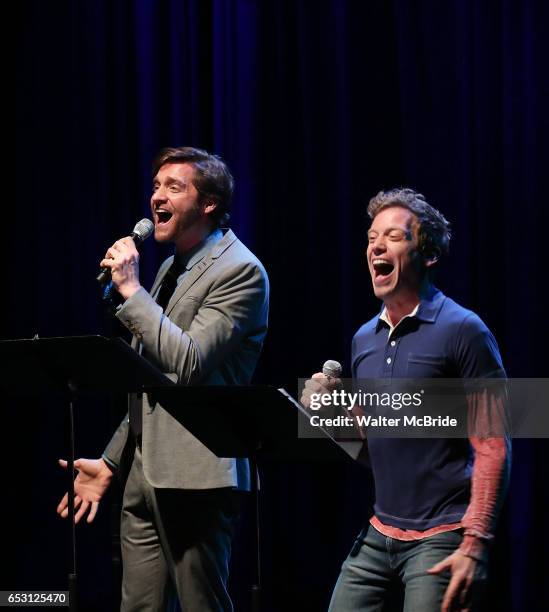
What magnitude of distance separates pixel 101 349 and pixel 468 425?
2.97 ft

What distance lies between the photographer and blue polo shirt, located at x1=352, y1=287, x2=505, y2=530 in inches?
88.6

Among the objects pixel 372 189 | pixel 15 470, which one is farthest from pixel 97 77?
pixel 15 470

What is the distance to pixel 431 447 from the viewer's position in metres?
2.29

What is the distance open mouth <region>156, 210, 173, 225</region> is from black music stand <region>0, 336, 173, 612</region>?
68 cm

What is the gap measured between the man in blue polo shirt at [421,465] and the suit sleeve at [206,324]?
0.41 m

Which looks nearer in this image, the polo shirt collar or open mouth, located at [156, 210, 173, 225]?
the polo shirt collar

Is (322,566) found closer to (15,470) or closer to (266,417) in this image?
(15,470)

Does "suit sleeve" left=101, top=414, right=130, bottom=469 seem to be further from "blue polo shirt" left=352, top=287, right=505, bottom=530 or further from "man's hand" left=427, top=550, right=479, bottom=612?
"man's hand" left=427, top=550, right=479, bottom=612

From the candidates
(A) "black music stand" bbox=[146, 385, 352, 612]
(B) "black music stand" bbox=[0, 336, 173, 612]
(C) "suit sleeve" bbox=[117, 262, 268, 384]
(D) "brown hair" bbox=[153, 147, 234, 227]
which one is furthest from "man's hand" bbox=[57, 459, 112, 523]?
(D) "brown hair" bbox=[153, 147, 234, 227]

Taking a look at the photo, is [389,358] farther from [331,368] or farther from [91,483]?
[91,483]

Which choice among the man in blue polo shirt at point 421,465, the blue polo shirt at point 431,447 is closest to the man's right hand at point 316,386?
the man in blue polo shirt at point 421,465

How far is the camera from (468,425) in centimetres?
229

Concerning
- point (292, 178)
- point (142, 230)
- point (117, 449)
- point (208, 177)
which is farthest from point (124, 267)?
point (292, 178)

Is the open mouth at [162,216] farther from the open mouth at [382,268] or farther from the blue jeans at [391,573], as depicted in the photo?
the blue jeans at [391,573]
